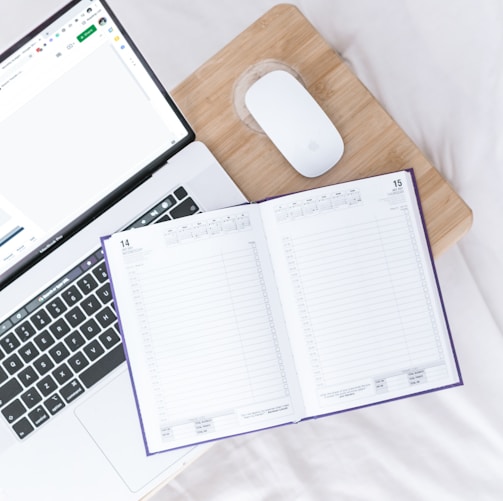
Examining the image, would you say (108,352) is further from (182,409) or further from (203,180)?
(203,180)

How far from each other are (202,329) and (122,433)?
0.15 meters

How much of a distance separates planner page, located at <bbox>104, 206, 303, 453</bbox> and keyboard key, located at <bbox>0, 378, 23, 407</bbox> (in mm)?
138

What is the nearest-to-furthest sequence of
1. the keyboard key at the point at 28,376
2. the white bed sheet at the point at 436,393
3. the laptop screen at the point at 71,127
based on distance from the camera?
the laptop screen at the point at 71,127, the keyboard key at the point at 28,376, the white bed sheet at the point at 436,393

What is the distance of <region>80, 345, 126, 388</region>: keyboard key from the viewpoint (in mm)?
735

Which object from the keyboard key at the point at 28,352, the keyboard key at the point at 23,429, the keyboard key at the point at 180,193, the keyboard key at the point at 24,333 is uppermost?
the keyboard key at the point at 180,193

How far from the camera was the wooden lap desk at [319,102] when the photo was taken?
2.45 feet

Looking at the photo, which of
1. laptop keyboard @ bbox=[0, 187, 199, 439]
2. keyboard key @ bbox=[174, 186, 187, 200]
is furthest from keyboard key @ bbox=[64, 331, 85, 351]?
keyboard key @ bbox=[174, 186, 187, 200]

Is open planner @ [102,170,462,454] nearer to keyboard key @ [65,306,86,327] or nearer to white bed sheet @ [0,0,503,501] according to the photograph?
keyboard key @ [65,306,86,327]

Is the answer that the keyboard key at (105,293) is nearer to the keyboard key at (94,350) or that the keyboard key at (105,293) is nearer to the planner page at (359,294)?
the keyboard key at (94,350)

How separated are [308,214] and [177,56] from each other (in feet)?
1.73

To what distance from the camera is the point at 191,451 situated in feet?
2.38

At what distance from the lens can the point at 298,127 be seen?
738 mm

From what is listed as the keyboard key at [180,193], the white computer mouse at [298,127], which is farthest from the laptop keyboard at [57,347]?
the white computer mouse at [298,127]

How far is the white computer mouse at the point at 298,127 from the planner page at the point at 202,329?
84 millimetres
